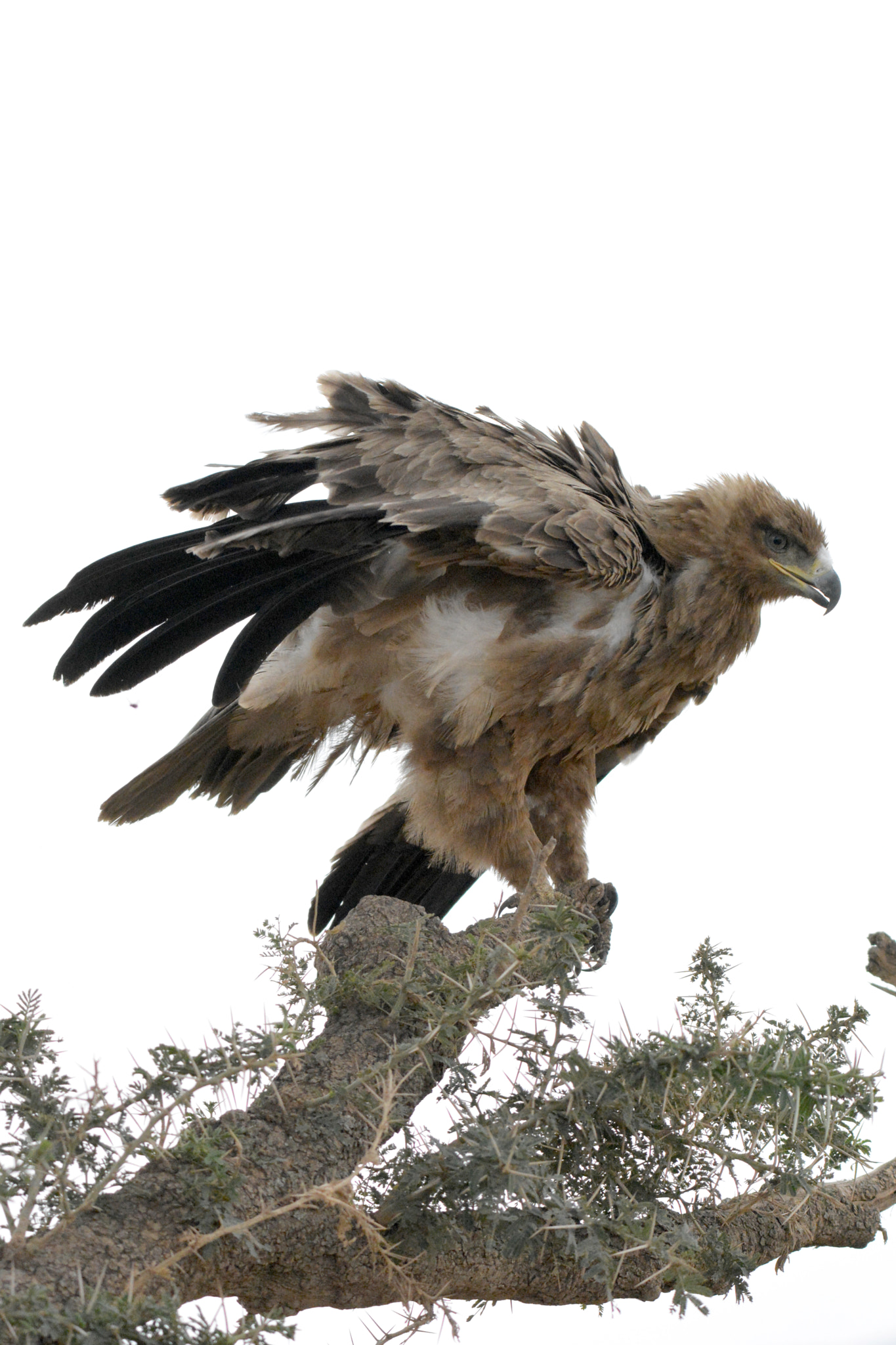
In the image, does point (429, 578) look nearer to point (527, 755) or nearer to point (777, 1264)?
point (527, 755)

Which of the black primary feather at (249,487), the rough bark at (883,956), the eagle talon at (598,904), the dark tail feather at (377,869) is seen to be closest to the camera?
the rough bark at (883,956)

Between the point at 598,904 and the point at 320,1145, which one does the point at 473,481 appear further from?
the point at 320,1145

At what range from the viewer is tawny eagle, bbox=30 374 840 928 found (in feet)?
8.70

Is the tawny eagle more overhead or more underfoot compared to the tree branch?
more overhead

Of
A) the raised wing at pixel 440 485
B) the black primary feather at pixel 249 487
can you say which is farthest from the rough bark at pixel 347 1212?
the black primary feather at pixel 249 487

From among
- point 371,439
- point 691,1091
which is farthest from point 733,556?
point 691,1091

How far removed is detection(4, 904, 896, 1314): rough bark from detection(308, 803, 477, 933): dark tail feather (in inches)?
35.2

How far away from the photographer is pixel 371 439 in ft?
9.48

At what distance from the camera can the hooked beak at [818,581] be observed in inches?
120

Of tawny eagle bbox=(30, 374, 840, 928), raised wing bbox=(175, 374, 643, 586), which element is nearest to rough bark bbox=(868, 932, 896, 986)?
tawny eagle bbox=(30, 374, 840, 928)

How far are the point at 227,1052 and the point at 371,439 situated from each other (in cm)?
145

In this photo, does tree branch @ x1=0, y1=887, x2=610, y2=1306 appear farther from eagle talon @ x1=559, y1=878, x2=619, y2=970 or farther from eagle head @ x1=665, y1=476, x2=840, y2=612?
eagle head @ x1=665, y1=476, x2=840, y2=612

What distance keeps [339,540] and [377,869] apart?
105 centimetres

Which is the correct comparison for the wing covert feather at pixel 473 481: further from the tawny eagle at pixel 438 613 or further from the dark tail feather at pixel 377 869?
the dark tail feather at pixel 377 869
